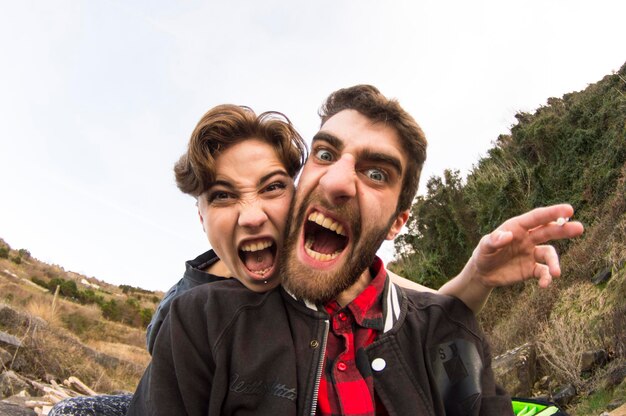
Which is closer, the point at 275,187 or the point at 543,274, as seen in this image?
the point at 543,274

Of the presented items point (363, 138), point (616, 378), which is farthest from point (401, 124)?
point (616, 378)

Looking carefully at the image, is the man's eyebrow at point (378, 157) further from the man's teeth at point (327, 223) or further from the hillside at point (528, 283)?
the hillside at point (528, 283)

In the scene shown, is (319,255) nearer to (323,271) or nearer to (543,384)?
(323,271)

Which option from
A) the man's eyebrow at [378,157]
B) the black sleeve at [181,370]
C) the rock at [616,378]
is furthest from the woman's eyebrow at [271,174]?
the rock at [616,378]

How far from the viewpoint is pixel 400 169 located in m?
2.24

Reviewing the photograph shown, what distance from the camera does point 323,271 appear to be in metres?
2.03

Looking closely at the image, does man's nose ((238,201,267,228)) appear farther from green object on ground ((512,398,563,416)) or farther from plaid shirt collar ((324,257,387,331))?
green object on ground ((512,398,563,416))

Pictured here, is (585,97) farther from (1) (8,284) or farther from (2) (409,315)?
(1) (8,284)

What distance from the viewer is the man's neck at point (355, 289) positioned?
7.18 feet

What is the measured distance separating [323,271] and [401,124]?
2.62 feet

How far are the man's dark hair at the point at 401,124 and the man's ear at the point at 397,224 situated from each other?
3cm

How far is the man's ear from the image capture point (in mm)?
2328

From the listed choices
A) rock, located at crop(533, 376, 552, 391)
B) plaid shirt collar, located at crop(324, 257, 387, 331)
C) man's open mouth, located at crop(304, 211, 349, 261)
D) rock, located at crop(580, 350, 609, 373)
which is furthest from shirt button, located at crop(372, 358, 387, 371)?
rock, located at crop(533, 376, 552, 391)

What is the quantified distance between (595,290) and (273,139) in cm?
1078
